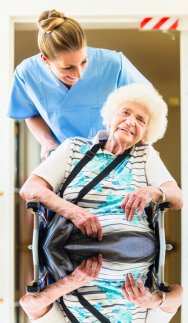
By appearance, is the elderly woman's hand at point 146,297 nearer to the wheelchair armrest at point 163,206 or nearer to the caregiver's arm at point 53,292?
the caregiver's arm at point 53,292

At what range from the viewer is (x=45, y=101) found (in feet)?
6.31

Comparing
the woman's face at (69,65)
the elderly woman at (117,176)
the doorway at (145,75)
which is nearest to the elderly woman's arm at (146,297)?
the elderly woman at (117,176)

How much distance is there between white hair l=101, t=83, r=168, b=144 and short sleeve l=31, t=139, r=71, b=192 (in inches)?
8.0

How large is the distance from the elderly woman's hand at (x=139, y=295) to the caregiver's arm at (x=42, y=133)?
895mm

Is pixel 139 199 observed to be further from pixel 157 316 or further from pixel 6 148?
pixel 6 148

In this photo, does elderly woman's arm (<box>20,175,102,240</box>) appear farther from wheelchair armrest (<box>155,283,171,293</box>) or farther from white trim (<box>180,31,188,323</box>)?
white trim (<box>180,31,188,323</box>)

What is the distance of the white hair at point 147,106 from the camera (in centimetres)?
170

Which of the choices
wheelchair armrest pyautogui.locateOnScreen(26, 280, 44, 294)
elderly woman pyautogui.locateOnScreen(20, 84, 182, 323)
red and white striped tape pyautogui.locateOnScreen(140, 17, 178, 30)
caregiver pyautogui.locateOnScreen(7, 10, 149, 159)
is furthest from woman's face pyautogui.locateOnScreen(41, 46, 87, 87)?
wheelchair armrest pyautogui.locateOnScreen(26, 280, 44, 294)

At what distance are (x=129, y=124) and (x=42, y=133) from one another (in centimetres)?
43

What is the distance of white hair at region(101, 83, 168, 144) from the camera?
1.70m

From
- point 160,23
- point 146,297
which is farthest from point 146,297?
point 160,23

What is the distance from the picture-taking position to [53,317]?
81 centimetres

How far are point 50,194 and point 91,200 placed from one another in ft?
0.46

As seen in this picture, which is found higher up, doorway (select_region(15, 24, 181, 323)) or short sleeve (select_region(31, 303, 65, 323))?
doorway (select_region(15, 24, 181, 323))
